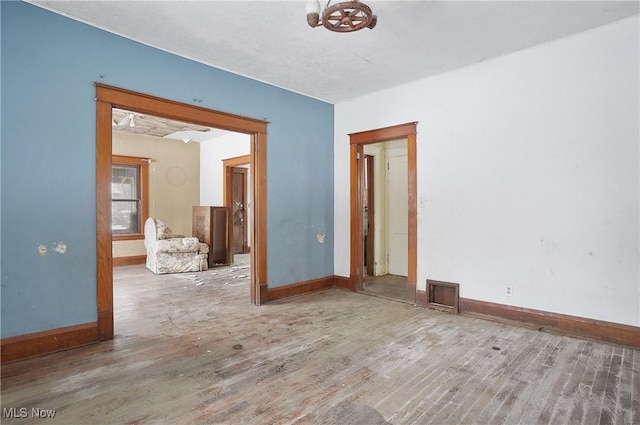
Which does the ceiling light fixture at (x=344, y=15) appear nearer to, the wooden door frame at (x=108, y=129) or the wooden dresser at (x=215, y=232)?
the wooden door frame at (x=108, y=129)

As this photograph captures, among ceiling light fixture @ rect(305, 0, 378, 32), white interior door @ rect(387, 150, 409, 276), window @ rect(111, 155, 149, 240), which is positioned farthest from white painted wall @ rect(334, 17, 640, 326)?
window @ rect(111, 155, 149, 240)

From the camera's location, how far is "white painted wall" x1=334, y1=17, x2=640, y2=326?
2865mm

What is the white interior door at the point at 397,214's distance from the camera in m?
5.79

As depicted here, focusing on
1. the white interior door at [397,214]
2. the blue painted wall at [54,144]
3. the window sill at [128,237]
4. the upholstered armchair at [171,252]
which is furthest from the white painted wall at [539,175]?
the window sill at [128,237]

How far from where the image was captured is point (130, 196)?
7348mm

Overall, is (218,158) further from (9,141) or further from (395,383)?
(395,383)

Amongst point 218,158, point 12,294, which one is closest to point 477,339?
point 12,294

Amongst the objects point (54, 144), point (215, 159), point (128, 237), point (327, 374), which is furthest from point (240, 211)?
point (327, 374)

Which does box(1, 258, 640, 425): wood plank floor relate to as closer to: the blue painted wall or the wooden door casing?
the blue painted wall

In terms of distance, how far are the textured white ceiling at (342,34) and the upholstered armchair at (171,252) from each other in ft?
11.9
